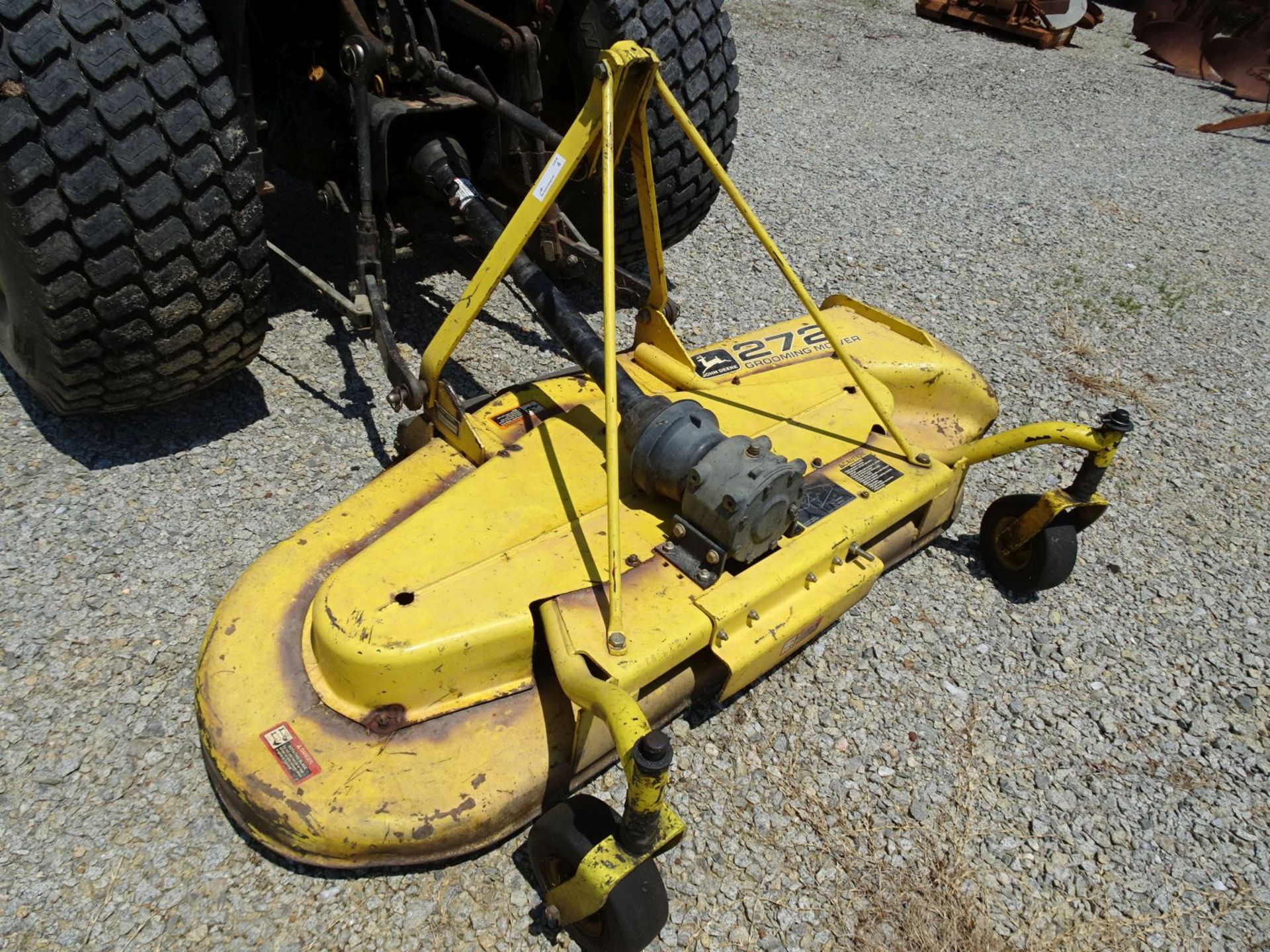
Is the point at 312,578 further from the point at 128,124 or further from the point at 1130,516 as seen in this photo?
the point at 1130,516

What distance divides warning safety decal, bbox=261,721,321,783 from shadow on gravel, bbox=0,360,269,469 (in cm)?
135

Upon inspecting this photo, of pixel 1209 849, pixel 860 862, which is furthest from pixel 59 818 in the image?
pixel 1209 849

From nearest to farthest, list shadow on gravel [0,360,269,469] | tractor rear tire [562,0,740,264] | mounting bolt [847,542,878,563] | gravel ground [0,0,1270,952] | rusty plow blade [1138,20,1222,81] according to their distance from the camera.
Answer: gravel ground [0,0,1270,952]
mounting bolt [847,542,878,563]
shadow on gravel [0,360,269,469]
tractor rear tire [562,0,740,264]
rusty plow blade [1138,20,1222,81]

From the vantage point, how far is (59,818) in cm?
199

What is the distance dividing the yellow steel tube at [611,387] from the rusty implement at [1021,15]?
8.79 meters

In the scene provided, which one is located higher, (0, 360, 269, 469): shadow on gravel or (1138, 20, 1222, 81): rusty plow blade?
(0, 360, 269, 469): shadow on gravel

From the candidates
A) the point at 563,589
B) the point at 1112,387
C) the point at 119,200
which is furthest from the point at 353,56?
the point at 1112,387

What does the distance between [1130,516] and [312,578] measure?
282cm

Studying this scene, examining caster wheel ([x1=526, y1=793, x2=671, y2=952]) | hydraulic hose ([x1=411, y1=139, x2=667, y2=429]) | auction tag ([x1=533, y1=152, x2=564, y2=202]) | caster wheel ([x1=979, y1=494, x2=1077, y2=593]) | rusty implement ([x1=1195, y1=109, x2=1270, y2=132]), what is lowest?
rusty implement ([x1=1195, y1=109, x2=1270, y2=132])

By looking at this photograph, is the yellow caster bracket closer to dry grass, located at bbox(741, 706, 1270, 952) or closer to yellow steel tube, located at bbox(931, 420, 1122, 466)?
yellow steel tube, located at bbox(931, 420, 1122, 466)

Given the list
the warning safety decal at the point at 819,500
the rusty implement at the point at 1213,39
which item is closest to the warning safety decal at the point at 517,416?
the warning safety decal at the point at 819,500

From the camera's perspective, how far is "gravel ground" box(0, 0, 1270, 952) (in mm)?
1954

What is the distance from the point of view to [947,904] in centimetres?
206

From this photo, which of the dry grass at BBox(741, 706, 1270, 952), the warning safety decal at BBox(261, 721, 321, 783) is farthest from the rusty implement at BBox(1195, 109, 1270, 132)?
the warning safety decal at BBox(261, 721, 321, 783)
